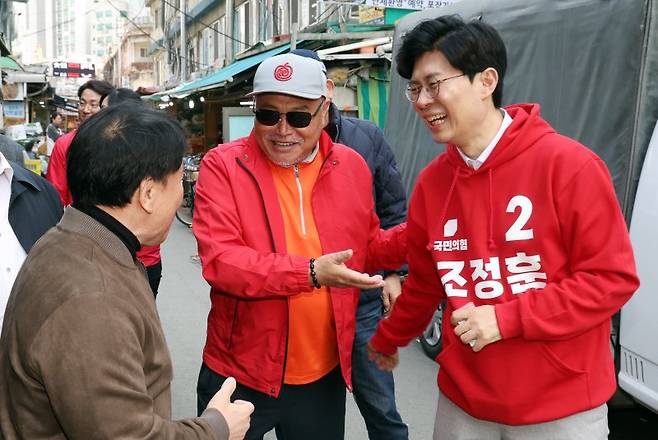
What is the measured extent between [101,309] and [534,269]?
A: 122 centimetres

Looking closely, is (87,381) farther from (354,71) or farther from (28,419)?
(354,71)

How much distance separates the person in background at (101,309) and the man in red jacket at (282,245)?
716 mm

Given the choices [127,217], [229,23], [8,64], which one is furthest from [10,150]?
[229,23]

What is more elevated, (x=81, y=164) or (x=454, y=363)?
(x=81, y=164)

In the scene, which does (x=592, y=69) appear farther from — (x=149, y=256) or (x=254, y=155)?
(x=149, y=256)

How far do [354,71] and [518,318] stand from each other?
9.87 meters

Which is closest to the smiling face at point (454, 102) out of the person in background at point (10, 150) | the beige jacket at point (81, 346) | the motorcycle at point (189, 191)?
the beige jacket at point (81, 346)

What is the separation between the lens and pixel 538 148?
208 cm

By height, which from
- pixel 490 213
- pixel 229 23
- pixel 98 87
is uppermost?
pixel 229 23

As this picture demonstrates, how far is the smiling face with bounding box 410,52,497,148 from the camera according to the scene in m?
2.16

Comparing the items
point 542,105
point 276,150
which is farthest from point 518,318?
point 542,105

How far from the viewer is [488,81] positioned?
2.19 metres

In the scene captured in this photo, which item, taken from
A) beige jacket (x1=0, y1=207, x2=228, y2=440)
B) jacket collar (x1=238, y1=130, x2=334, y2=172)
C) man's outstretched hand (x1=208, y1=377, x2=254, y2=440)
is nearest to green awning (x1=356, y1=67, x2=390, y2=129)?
jacket collar (x1=238, y1=130, x2=334, y2=172)

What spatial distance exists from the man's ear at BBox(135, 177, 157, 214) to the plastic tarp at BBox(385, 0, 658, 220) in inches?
117
